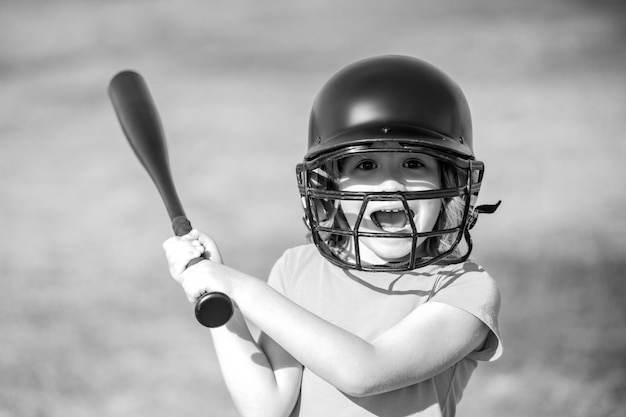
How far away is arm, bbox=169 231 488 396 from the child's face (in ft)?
0.64

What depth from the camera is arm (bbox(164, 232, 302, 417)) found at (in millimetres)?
2096

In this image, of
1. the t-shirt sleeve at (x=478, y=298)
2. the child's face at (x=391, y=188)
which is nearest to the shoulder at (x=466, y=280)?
the t-shirt sleeve at (x=478, y=298)

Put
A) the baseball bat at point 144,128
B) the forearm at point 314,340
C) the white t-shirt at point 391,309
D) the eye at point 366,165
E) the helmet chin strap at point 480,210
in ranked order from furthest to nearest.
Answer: the baseball bat at point 144,128 < the helmet chin strap at point 480,210 < the eye at point 366,165 < the white t-shirt at point 391,309 < the forearm at point 314,340

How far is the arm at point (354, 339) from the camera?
6.26ft

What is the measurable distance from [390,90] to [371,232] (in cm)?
39

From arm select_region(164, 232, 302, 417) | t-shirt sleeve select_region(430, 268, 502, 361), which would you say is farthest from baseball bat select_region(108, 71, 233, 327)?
t-shirt sleeve select_region(430, 268, 502, 361)

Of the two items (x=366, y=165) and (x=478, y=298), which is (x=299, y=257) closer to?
(x=366, y=165)

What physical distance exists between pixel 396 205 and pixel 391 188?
6 cm

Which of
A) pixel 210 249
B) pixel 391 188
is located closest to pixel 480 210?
pixel 391 188

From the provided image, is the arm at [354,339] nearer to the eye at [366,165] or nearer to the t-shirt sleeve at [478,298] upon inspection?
the t-shirt sleeve at [478,298]

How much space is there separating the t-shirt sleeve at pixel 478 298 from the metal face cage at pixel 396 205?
2.3 inches

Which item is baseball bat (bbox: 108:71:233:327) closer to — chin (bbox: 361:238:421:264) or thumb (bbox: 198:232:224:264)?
thumb (bbox: 198:232:224:264)

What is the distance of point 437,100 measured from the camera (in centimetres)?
214

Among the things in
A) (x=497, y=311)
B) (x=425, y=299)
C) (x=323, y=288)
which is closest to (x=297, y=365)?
(x=323, y=288)
